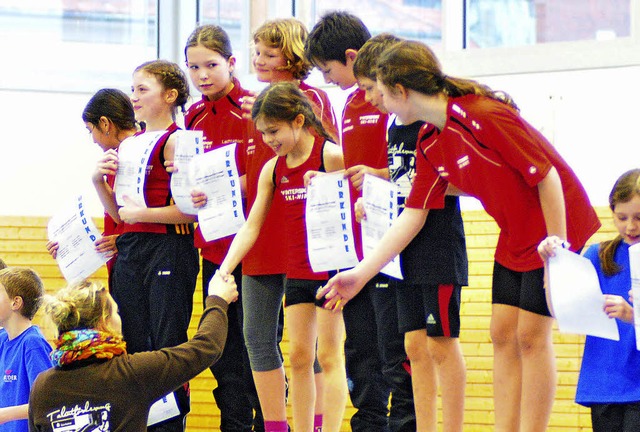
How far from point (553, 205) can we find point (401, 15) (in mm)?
3274

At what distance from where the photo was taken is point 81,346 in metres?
3.11

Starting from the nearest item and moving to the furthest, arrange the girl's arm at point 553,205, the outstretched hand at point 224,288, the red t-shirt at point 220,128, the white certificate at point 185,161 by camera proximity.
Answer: the girl's arm at point 553,205, the outstretched hand at point 224,288, the white certificate at point 185,161, the red t-shirt at point 220,128

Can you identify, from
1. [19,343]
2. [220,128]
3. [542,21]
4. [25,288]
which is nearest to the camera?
[19,343]

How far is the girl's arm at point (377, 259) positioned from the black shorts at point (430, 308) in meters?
0.20

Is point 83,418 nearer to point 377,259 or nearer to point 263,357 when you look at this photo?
point 377,259

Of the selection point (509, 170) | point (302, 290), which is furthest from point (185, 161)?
point (509, 170)

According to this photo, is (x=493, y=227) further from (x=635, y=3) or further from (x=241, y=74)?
(x=241, y=74)

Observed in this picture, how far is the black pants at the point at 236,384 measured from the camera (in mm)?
4508

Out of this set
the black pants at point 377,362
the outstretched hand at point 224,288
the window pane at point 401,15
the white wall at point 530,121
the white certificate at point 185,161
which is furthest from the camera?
the window pane at point 401,15

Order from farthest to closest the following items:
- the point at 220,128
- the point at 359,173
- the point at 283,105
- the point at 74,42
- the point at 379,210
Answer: the point at 74,42, the point at 220,128, the point at 283,105, the point at 359,173, the point at 379,210

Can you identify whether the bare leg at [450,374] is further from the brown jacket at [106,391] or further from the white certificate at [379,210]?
the brown jacket at [106,391]

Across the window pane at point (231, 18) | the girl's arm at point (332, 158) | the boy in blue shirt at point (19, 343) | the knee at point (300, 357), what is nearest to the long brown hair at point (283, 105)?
the girl's arm at point (332, 158)

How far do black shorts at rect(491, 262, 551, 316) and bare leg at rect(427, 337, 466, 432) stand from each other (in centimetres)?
A: 28

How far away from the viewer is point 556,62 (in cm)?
535
